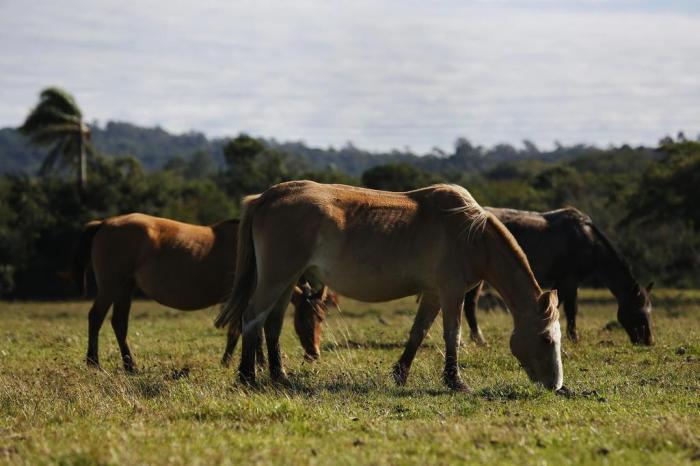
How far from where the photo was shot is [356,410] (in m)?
8.18

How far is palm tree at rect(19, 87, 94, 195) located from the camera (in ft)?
152

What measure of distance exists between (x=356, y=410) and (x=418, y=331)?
93.3 inches

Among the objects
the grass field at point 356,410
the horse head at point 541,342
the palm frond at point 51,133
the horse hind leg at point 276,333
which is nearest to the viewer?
the grass field at point 356,410

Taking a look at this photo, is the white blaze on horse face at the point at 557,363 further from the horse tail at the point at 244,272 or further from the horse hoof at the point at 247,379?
the horse tail at the point at 244,272

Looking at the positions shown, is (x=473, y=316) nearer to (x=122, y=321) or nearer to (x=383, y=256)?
(x=383, y=256)

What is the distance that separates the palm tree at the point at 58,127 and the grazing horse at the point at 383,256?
3813cm

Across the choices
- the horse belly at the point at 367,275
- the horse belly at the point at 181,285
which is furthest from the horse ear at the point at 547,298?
the horse belly at the point at 181,285

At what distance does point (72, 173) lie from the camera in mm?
48250

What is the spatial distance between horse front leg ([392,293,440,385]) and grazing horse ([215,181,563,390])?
3 centimetres

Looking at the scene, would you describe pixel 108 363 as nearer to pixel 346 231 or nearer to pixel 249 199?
pixel 249 199

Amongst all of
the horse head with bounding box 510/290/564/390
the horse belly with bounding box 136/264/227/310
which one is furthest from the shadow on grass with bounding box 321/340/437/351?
the horse head with bounding box 510/290/564/390

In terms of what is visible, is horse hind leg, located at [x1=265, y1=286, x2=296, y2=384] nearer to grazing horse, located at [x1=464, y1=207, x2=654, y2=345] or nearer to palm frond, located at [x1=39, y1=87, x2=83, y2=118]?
grazing horse, located at [x1=464, y1=207, x2=654, y2=345]

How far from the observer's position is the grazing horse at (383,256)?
32.5 feet

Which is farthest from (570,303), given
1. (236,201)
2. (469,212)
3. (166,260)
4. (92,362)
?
(236,201)
